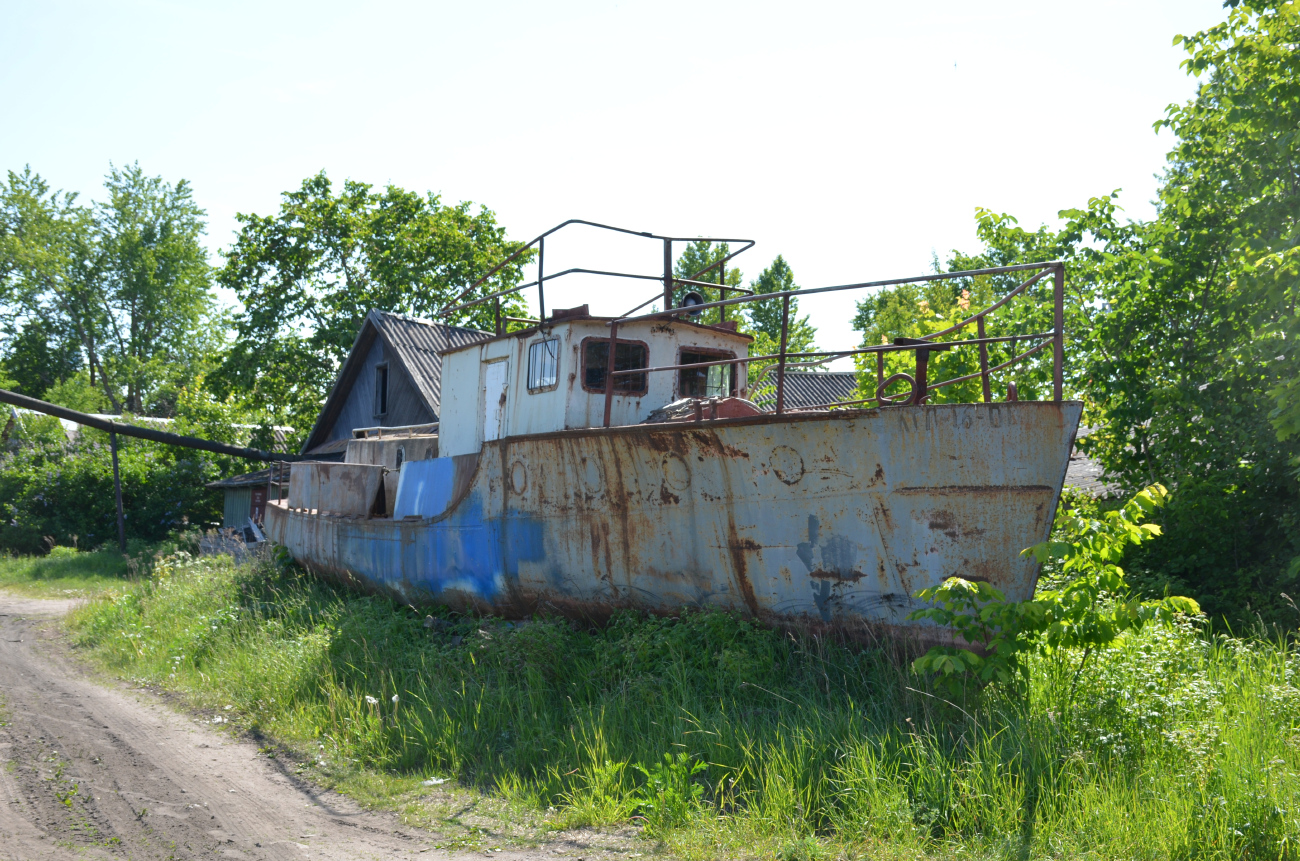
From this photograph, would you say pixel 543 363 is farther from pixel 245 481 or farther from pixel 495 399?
pixel 245 481

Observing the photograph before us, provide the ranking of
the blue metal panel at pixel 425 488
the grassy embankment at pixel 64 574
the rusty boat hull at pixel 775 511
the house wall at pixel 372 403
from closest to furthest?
Result: the rusty boat hull at pixel 775 511
the blue metal panel at pixel 425 488
the grassy embankment at pixel 64 574
the house wall at pixel 372 403

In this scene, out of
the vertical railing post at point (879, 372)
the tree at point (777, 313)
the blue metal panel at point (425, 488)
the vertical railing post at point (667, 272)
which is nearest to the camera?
the vertical railing post at point (879, 372)

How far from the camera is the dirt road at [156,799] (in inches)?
187

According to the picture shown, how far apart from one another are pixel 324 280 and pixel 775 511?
77.2 feet

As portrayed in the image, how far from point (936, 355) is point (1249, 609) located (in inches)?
166

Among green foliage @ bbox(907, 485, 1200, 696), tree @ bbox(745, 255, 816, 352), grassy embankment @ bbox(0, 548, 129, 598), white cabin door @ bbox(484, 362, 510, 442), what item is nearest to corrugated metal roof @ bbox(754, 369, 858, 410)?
tree @ bbox(745, 255, 816, 352)

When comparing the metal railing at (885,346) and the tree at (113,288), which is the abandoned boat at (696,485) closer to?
the metal railing at (885,346)

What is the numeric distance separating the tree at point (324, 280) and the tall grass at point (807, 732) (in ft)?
62.0

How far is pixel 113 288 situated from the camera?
45469 mm

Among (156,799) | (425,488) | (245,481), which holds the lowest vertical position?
(156,799)

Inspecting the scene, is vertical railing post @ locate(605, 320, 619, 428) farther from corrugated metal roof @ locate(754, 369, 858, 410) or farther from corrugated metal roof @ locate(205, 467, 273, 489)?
corrugated metal roof @ locate(754, 369, 858, 410)

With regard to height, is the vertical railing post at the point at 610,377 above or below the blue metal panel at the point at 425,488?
above

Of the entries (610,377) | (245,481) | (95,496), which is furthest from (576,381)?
(95,496)

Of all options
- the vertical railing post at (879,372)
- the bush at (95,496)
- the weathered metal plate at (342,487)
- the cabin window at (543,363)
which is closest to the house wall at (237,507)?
the bush at (95,496)
